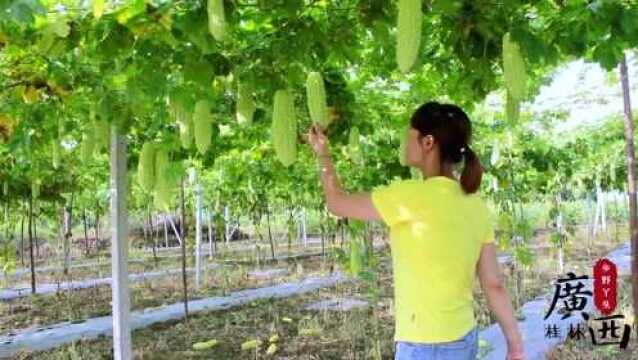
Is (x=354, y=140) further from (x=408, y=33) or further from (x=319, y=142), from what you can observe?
A: (x=408, y=33)

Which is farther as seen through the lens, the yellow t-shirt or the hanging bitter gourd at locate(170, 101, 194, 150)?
the hanging bitter gourd at locate(170, 101, 194, 150)

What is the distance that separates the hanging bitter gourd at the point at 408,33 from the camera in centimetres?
247

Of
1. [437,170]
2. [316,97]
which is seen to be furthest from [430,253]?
[316,97]

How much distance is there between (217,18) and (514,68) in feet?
3.88

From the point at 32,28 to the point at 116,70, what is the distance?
409mm

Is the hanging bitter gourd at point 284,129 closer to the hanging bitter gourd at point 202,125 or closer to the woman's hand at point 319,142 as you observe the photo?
the woman's hand at point 319,142

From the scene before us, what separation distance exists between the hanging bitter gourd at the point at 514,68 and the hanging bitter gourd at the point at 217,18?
1.14m

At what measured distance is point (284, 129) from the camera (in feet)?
9.89

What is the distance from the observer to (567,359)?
21.6 feet

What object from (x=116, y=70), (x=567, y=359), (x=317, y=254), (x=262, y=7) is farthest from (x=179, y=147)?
(x=317, y=254)

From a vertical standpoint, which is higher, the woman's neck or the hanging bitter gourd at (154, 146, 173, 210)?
the hanging bitter gourd at (154, 146, 173, 210)

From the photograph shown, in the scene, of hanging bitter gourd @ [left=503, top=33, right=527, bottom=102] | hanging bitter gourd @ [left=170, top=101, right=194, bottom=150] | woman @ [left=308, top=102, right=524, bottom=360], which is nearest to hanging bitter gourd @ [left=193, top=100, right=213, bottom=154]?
hanging bitter gourd @ [left=170, top=101, right=194, bottom=150]

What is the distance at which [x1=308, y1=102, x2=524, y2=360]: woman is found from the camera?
2607mm

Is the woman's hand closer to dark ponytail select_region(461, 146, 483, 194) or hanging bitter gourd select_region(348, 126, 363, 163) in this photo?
dark ponytail select_region(461, 146, 483, 194)
